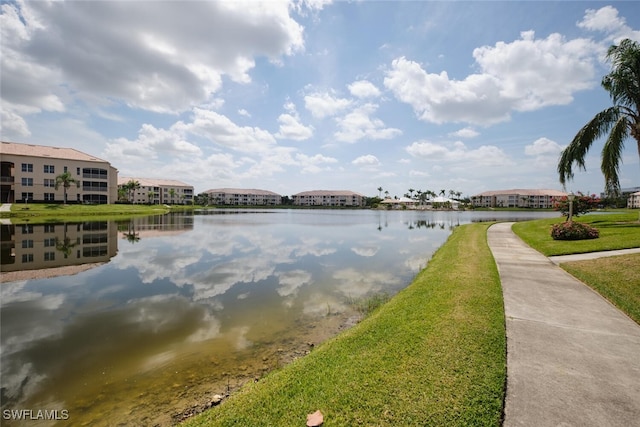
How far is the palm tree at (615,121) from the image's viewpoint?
58.0 ft

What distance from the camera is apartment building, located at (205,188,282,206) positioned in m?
171

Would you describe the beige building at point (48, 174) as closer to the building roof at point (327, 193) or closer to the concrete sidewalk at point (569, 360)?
the concrete sidewalk at point (569, 360)

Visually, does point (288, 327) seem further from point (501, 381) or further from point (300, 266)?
point (300, 266)

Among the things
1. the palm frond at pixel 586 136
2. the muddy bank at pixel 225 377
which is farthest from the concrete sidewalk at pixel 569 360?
the palm frond at pixel 586 136

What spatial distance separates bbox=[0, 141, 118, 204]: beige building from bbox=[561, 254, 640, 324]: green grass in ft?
267

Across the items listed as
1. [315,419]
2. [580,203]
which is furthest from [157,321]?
[580,203]

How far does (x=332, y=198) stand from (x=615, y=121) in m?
160

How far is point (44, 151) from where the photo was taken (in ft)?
207

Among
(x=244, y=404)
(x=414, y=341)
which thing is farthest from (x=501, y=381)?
(x=244, y=404)

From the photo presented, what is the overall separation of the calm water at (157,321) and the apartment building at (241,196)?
6194 inches

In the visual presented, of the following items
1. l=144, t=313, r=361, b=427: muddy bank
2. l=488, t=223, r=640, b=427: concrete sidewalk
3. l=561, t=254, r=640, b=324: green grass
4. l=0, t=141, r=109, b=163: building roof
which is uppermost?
l=0, t=141, r=109, b=163: building roof

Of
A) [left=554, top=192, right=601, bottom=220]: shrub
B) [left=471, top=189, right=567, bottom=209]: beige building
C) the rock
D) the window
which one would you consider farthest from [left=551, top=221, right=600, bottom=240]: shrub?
[left=471, top=189, right=567, bottom=209]: beige building

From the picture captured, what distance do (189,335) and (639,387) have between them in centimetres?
862

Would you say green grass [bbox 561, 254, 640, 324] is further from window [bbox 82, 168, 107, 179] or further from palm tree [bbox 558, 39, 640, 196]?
window [bbox 82, 168, 107, 179]
